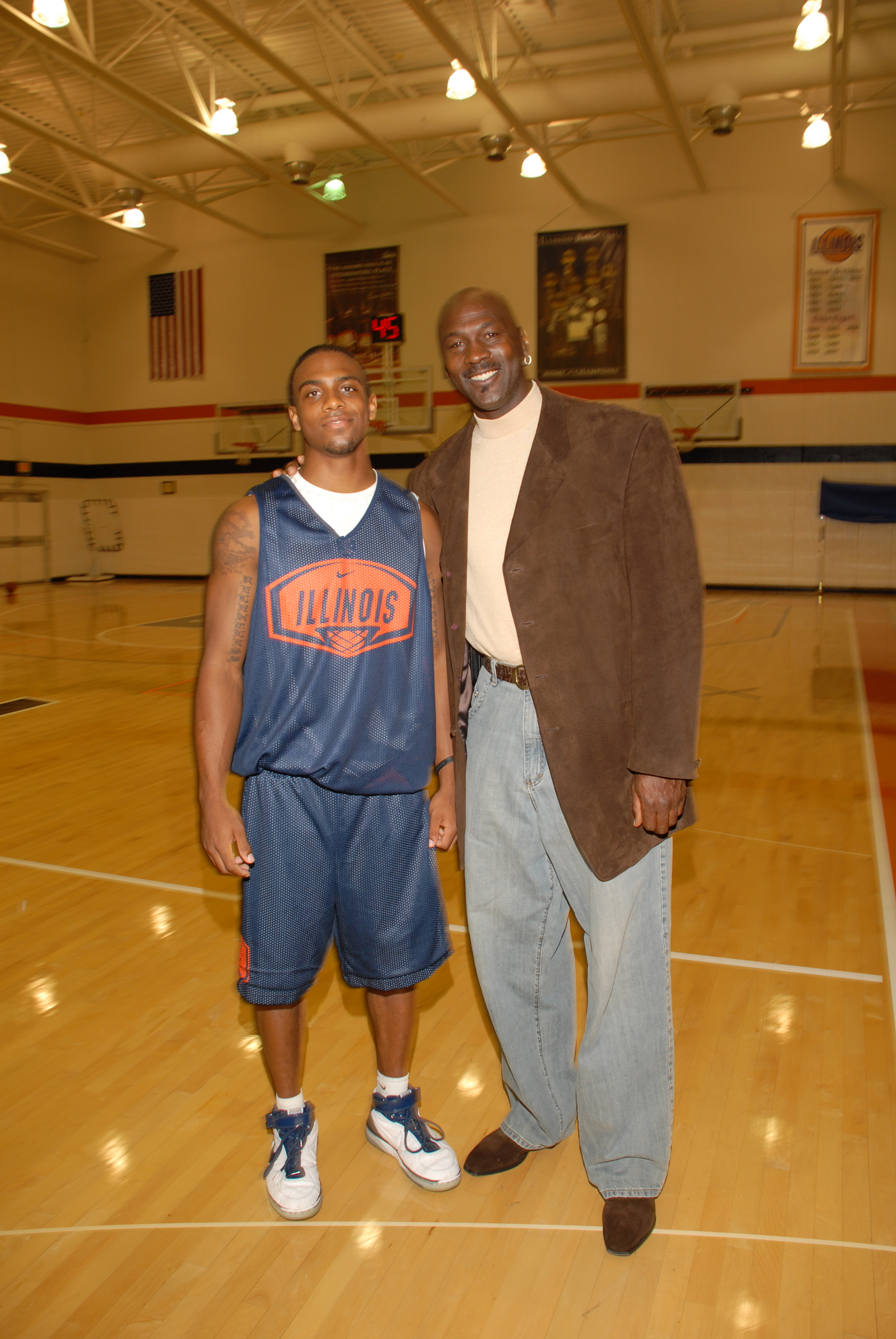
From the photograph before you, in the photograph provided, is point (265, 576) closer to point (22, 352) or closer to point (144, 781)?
point (144, 781)

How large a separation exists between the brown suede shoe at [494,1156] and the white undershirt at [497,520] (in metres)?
1.03

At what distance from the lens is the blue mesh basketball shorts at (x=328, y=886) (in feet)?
5.99

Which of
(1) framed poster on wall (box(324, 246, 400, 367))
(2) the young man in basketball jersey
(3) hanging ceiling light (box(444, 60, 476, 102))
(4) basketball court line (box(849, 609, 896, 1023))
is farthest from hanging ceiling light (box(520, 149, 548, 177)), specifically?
(2) the young man in basketball jersey

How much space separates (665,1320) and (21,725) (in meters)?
5.52

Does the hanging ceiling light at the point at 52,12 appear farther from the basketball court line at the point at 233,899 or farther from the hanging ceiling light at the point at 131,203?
the basketball court line at the point at 233,899

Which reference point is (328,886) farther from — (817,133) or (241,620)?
(817,133)

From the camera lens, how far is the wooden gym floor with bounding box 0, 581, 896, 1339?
1.65 meters

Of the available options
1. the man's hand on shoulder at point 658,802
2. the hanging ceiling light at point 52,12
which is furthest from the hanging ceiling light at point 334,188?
the man's hand on shoulder at point 658,802

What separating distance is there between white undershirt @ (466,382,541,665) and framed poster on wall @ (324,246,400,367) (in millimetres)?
13947

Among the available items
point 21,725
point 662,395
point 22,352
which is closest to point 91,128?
point 22,352

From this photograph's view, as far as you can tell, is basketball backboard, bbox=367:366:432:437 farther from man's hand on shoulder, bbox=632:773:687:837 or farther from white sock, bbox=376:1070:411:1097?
man's hand on shoulder, bbox=632:773:687:837

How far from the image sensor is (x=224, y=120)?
10633 millimetres

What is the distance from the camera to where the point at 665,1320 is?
5.24 feet

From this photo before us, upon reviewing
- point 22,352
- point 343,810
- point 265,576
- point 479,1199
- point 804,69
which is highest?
point 804,69
